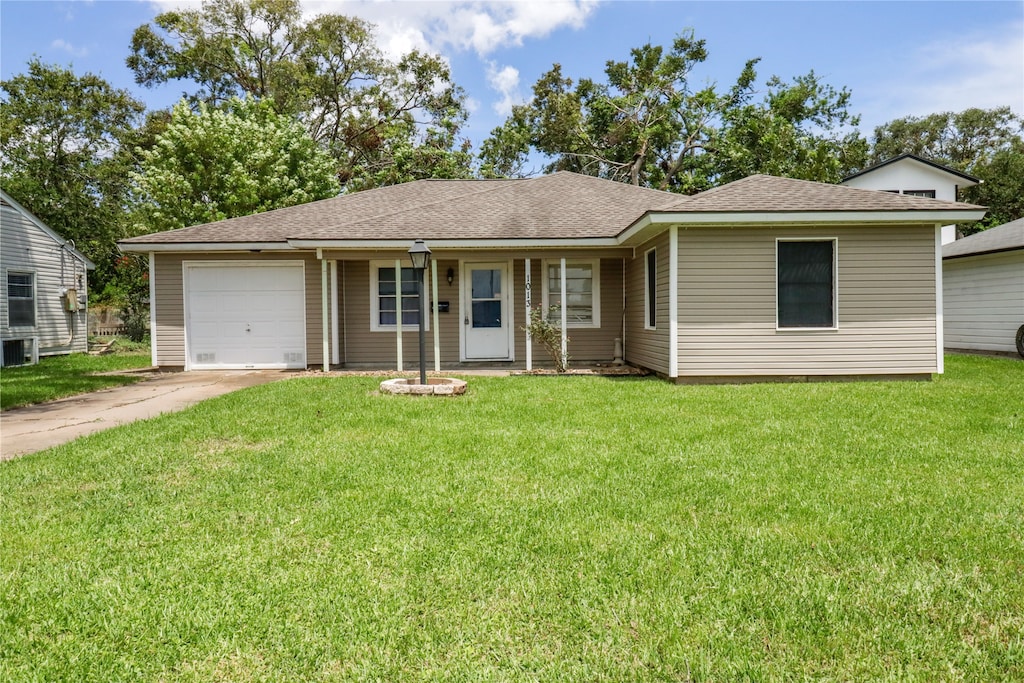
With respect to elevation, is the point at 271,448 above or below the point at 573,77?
below

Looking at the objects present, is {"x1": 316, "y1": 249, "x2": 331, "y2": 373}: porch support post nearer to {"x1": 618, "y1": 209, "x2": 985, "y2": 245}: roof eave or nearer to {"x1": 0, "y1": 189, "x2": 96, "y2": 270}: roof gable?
{"x1": 618, "y1": 209, "x2": 985, "y2": 245}: roof eave

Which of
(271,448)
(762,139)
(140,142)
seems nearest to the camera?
(271,448)

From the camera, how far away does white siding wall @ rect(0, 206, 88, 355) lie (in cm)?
1470

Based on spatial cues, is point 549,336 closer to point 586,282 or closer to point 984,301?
point 586,282

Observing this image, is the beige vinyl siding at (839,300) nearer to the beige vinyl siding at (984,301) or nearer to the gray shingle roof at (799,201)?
the gray shingle roof at (799,201)

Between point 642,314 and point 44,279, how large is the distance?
1547 centimetres

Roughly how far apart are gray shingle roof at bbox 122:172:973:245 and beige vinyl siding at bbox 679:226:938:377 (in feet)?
1.54

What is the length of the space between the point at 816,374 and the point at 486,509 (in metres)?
7.71

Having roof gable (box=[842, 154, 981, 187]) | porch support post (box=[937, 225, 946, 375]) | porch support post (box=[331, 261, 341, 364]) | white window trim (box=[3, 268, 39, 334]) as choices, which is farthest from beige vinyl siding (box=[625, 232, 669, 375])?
white window trim (box=[3, 268, 39, 334])

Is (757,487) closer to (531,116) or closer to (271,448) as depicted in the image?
(271,448)

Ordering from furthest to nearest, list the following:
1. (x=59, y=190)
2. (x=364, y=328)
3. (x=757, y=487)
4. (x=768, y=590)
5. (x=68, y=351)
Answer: (x=59, y=190), (x=68, y=351), (x=364, y=328), (x=757, y=487), (x=768, y=590)

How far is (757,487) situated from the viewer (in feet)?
13.3

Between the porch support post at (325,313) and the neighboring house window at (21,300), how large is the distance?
8849 millimetres

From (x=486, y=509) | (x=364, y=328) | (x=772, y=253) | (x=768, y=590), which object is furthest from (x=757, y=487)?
(x=364, y=328)
